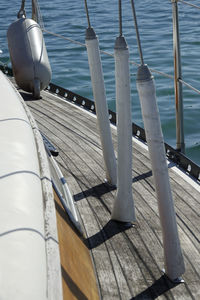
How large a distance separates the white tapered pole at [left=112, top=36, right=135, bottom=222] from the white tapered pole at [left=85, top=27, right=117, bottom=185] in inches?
26.5

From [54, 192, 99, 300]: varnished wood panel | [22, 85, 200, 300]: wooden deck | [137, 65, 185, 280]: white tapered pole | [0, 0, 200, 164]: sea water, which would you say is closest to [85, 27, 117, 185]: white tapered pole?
[22, 85, 200, 300]: wooden deck

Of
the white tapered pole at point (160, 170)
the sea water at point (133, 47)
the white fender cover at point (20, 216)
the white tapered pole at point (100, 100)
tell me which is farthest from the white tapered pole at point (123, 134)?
the sea water at point (133, 47)

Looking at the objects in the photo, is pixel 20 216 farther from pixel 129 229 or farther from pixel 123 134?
pixel 129 229

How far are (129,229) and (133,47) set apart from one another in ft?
42.1

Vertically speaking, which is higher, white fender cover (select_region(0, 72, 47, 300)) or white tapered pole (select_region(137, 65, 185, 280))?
white fender cover (select_region(0, 72, 47, 300))

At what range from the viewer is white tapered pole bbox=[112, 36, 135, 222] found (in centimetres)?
373

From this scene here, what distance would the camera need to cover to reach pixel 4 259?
1821 mm

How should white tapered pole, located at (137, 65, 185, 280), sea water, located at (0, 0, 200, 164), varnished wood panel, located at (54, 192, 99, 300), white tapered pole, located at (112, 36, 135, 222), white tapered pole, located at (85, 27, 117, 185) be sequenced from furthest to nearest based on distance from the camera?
sea water, located at (0, 0, 200, 164)
white tapered pole, located at (85, 27, 117, 185)
white tapered pole, located at (112, 36, 135, 222)
white tapered pole, located at (137, 65, 185, 280)
varnished wood panel, located at (54, 192, 99, 300)

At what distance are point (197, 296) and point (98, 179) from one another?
1818mm

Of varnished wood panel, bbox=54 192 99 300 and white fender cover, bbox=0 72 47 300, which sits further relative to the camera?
varnished wood panel, bbox=54 192 99 300

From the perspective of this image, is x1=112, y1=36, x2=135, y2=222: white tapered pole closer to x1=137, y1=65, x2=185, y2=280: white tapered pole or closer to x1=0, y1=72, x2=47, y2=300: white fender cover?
x1=137, y1=65, x2=185, y2=280: white tapered pole

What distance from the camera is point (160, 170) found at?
3.37 metres

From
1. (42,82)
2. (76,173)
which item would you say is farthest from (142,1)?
(76,173)

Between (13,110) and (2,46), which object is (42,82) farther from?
(2,46)
